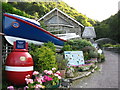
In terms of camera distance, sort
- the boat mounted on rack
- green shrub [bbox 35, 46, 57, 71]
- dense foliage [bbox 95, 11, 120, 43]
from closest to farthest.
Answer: green shrub [bbox 35, 46, 57, 71] < the boat mounted on rack < dense foliage [bbox 95, 11, 120, 43]

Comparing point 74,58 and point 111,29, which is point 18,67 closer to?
point 74,58

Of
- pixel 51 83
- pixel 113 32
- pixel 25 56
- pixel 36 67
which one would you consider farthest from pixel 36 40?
pixel 113 32

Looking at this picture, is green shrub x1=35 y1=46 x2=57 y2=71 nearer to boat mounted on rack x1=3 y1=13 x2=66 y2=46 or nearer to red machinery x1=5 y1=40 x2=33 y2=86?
red machinery x1=5 y1=40 x2=33 y2=86

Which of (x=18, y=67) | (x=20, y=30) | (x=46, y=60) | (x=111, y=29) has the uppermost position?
(x=111, y=29)

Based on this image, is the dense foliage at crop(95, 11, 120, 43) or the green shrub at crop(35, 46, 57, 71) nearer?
the green shrub at crop(35, 46, 57, 71)

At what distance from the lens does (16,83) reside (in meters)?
4.57

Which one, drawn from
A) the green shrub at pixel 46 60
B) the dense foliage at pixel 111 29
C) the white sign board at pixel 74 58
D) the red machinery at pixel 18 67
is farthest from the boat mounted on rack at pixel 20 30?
the dense foliage at pixel 111 29

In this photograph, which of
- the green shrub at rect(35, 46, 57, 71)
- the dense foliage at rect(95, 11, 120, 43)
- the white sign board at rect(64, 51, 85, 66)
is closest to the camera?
the green shrub at rect(35, 46, 57, 71)

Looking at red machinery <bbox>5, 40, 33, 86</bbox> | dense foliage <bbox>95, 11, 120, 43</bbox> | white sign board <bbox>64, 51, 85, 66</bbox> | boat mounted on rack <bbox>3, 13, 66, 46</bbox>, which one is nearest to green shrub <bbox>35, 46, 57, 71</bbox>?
red machinery <bbox>5, 40, 33, 86</bbox>

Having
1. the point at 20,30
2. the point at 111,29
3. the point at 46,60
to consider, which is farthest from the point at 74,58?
the point at 111,29

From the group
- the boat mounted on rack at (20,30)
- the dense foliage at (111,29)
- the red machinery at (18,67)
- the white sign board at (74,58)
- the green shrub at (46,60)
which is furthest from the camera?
the dense foliage at (111,29)

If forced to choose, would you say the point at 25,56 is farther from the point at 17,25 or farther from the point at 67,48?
the point at 67,48

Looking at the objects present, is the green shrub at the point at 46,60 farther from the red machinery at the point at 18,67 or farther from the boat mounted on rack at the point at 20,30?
the boat mounted on rack at the point at 20,30

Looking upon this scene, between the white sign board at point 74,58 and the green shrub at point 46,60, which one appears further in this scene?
the white sign board at point 74,58
